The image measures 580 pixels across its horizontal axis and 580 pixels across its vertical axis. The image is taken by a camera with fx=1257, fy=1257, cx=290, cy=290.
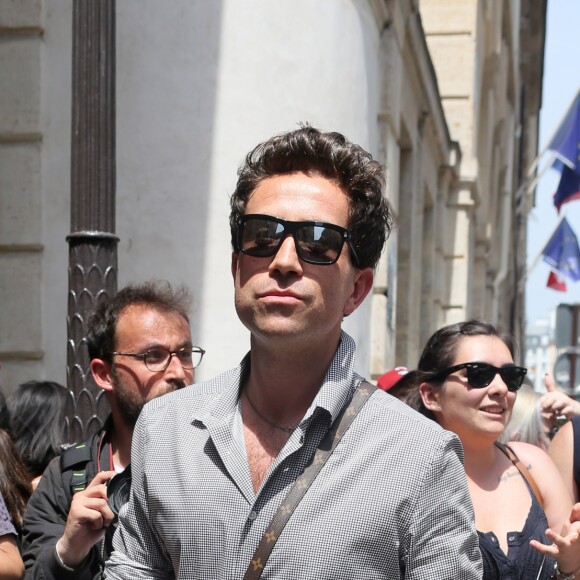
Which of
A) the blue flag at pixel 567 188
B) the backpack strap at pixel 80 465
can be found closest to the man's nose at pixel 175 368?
the backpack strap at pixel 80 465

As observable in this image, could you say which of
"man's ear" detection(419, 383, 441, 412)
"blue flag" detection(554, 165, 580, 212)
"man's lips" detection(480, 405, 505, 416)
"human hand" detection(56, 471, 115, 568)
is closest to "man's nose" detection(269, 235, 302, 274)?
"human hand" detection(56, 471, 115, 568)

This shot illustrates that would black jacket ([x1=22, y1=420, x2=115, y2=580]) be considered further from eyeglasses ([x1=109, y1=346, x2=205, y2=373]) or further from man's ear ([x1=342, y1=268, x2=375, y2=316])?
man's ear ([x1=342, y1=268, x2=375, y2=316])

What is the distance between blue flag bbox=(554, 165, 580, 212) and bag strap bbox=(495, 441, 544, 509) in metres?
19.6

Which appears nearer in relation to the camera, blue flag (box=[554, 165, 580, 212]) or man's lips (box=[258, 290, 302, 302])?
man's lips (box=[258, 290, 302, 302])

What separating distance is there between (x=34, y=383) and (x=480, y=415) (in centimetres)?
192

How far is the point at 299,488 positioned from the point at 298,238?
0.51 metres

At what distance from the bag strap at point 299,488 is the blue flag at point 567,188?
21.6 m

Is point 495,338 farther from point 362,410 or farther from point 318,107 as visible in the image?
point 318,107

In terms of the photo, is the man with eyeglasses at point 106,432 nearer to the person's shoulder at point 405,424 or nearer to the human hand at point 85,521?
the human hand at point 85,521

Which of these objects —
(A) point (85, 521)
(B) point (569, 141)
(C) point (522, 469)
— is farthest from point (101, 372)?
→ (B) point (569, 141)

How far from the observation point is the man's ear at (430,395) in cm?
451

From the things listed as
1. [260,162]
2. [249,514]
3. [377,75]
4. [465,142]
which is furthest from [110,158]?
[465,142]

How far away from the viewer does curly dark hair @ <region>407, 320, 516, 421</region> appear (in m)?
4.53

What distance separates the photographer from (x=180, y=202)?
26.8 feet
